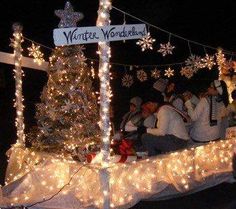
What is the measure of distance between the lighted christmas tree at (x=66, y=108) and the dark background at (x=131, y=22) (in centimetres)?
1233

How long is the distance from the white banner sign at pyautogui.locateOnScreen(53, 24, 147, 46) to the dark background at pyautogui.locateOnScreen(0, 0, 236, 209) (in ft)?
48.7

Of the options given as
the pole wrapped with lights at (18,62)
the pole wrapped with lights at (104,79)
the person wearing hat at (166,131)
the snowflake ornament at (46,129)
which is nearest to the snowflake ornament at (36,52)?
the pole wrapped with lights at (18,62)

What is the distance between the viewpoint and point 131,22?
2198 cm

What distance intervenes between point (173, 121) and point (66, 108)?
6.77 feet

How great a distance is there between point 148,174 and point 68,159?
1288mm

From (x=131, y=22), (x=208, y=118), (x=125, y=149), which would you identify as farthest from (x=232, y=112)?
(x=131, y=22)

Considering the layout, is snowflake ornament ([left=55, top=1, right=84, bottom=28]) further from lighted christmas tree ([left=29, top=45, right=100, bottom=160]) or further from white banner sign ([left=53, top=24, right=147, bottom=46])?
white banner sign ([left=53, top=24, right=147, bottom=46])

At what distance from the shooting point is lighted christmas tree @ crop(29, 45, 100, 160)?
8.40 metres

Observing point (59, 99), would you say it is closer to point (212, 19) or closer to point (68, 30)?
point (68, 30)

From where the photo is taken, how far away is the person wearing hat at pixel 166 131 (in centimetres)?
803

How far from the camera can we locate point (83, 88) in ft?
28.5

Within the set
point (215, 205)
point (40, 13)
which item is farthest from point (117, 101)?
point (215, 205)

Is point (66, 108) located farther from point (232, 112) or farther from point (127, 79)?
point (127, 79)

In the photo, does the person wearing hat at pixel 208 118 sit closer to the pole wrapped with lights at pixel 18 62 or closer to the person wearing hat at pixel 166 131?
the person wearing hat at pixel 166 131
